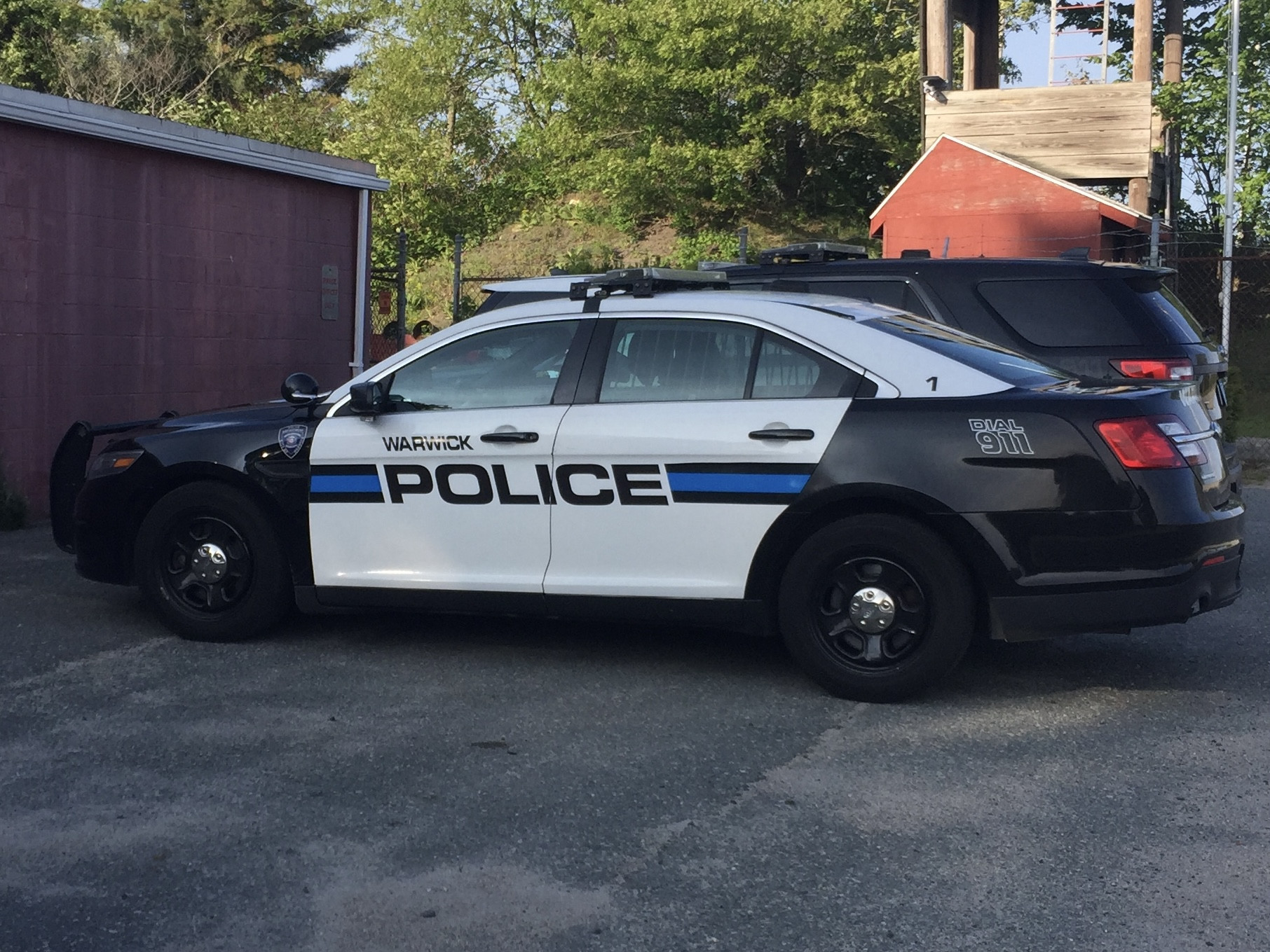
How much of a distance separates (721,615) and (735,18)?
1132 inches

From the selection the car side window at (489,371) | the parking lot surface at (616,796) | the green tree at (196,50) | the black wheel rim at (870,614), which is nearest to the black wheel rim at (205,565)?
the parking lot surface at (616,796)

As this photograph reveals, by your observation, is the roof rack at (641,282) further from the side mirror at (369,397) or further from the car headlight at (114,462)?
the car headlight at (114,462)

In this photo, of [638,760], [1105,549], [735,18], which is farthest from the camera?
[735,18]

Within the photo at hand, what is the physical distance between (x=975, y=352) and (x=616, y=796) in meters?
2.53

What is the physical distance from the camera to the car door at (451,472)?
6.17m

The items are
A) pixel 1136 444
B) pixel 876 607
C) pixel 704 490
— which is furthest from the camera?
pixel 704 490

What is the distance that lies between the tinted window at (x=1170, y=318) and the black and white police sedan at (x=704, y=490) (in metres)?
2.00

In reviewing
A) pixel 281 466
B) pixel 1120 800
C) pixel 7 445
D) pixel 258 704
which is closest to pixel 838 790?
pixel 1120 800

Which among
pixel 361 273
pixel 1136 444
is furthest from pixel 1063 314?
pixel 361 273

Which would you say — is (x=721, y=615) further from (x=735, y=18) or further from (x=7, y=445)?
(x=735, y=18)

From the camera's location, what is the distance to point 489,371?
640cm

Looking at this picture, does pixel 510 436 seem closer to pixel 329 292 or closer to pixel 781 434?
pixel 781 434

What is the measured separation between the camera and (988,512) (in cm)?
550

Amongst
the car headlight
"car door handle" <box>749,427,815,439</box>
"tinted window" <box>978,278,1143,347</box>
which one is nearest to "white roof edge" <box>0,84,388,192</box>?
the car headlight
